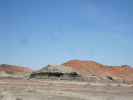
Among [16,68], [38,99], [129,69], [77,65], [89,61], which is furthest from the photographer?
[16,68]

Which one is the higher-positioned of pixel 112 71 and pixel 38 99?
pixel 112 71

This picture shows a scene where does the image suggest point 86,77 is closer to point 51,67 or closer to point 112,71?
point 51,67

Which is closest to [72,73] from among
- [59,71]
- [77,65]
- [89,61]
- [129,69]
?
[59,71]

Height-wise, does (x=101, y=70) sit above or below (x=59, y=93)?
above

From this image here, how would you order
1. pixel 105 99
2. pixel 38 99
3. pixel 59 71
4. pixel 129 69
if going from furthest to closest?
pixel 129 69
pixel 59 71
pixel 105 99
pixel 38 99

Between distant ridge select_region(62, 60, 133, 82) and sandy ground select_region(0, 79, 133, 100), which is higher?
distant ridge select_region(62, 60, 133, 82)

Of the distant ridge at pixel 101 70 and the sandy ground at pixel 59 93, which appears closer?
the sandy ground at pixel 59 93

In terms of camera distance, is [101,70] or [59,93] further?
[101,70]

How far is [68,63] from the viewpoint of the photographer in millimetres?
145875

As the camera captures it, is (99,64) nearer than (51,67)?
No

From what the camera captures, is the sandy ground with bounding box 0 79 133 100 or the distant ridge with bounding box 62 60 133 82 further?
the distant ridge with bounding box 62 60 133 82

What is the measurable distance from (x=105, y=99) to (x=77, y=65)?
10915 cm

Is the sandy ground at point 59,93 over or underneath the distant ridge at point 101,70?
underneath

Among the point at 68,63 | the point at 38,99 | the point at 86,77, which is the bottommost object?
the point at 38,99
